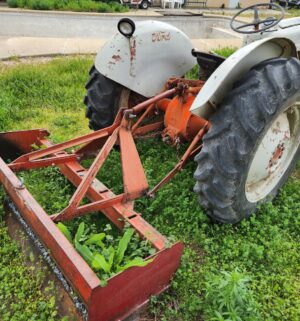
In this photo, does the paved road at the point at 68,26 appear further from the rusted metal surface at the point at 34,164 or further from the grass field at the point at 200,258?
the rusted metal surface at the point at 34,164

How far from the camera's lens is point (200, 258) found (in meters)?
2.32

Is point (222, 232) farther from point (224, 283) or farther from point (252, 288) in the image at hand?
point (224, 283)

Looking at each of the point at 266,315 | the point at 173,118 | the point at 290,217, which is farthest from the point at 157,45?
the point at 266,315

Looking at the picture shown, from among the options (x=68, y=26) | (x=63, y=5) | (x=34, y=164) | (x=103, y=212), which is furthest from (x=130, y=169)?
(x=63, y=5)

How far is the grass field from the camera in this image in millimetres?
1943

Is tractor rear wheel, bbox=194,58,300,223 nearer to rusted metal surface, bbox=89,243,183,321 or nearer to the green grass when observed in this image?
rusted metal surface, bbox=89,243,183,321

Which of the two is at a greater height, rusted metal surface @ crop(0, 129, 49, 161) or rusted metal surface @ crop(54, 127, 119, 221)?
rusted metal surface @ crop(54, 127, 119, 221)

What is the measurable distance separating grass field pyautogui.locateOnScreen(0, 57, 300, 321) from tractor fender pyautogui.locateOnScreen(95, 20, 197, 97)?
2.25 ft

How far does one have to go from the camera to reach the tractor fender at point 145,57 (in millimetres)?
2680

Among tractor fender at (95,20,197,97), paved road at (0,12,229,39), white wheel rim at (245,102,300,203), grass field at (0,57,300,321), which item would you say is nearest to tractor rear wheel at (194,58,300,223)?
white wheel rim at (245,102,300,203)

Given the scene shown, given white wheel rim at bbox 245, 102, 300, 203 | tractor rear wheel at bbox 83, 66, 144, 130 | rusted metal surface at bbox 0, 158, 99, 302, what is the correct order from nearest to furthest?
rusted metal surface at bbox 0, 158, 99, 302, white wheel rim at bbox 245, 102, 300, 203, tractor rear wheel at bbox 83, 66, 144, 130

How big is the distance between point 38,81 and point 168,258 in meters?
3.67

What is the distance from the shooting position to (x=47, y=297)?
1.97 metres

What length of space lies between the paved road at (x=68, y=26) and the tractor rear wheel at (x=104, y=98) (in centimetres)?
725
